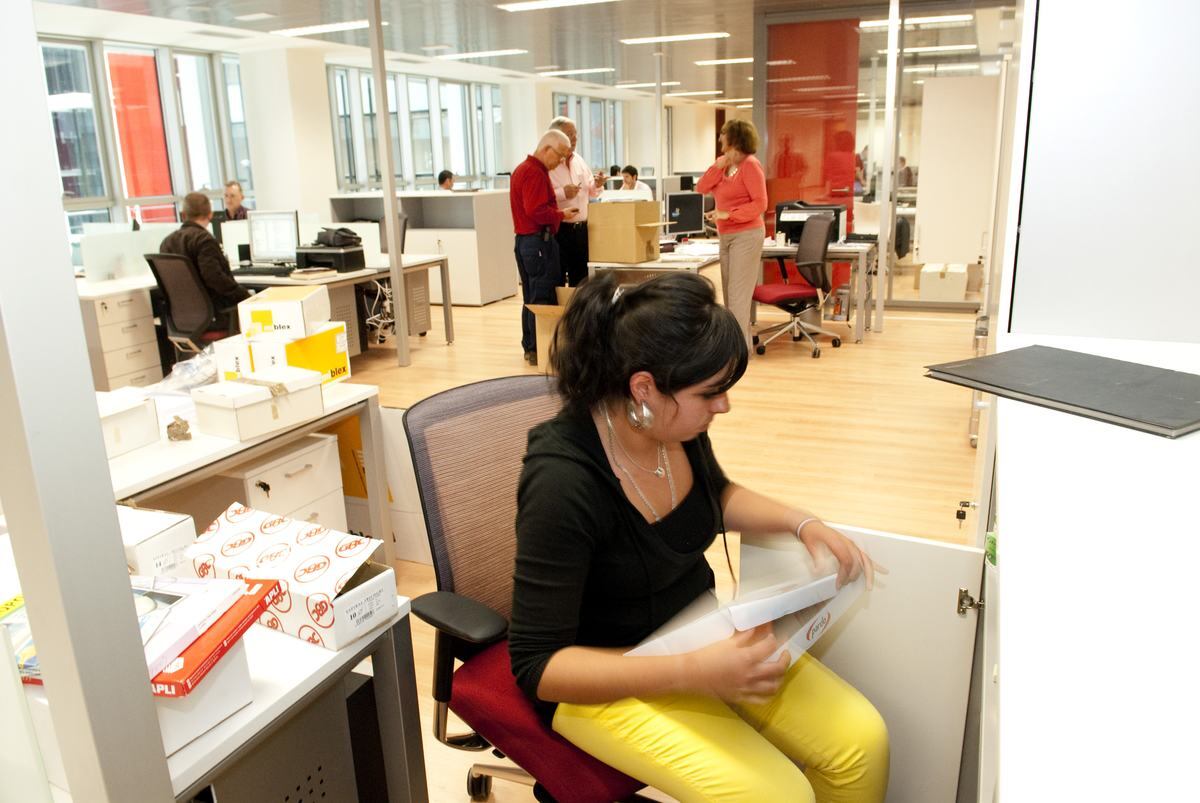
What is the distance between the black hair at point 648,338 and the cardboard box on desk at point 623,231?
4674 millimetres

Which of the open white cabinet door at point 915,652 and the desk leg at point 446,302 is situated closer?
the open white cabinet door at point 915,652

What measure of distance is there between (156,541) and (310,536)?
27 cm

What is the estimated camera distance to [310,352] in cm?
307

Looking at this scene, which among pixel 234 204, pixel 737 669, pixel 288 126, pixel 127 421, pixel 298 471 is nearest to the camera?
pixel 737 669

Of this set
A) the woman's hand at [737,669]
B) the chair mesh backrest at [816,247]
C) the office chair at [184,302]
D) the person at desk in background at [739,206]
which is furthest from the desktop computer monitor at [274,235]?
the woman's hand at [737,669]

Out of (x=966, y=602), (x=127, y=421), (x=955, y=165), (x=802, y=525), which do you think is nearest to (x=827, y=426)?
(x=802, y=525)

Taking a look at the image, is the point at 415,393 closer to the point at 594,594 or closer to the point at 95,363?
the point at 95,363

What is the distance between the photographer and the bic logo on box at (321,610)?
1295 mm

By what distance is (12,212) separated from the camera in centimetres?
75

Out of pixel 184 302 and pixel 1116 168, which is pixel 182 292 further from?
pixel 1116 168

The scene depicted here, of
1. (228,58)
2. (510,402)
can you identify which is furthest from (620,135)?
(510,402)

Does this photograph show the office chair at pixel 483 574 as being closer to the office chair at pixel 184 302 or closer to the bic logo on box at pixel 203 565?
the bic logo on box at pixel 203 565

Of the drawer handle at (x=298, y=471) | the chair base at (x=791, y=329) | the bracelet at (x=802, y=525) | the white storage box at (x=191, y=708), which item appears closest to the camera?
the white storage box at (x=191, y=708)

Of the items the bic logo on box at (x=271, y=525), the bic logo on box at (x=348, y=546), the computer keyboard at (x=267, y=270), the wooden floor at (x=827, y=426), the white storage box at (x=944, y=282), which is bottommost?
the wooden floor at (x=827, y=426)
